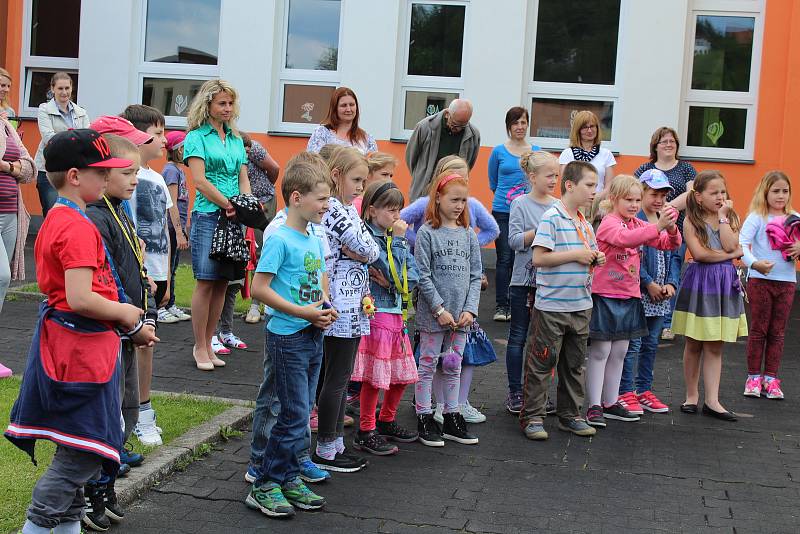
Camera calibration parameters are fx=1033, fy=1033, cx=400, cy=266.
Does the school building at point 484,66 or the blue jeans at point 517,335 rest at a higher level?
the school building at point 484,66

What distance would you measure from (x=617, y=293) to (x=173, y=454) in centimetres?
319

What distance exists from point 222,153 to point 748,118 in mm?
8793

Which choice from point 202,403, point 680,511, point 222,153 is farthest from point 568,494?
point 222,153

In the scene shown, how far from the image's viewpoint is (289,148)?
14.4 meters

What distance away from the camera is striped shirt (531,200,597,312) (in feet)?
21.5

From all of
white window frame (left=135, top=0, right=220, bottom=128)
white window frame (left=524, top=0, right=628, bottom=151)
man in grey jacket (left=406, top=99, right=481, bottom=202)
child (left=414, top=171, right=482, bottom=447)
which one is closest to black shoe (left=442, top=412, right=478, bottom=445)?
child (left=414, top=171, right=482, bottom=447)

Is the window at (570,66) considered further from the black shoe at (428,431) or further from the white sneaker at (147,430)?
the white sneaker at (147,430)

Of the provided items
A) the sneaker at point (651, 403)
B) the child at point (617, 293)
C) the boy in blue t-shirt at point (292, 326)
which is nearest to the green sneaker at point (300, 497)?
the boy in blue t-shirt at point (292, 326)

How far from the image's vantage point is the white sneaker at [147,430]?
5.66 meters

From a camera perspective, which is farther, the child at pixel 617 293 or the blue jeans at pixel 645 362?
the blue jeans at pixel 645 362

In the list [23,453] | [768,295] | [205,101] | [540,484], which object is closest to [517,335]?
[540,484]

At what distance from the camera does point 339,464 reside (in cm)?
571

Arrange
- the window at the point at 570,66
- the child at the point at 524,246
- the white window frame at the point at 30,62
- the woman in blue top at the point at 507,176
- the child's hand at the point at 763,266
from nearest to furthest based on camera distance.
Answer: the child at the point at 524,246 → the child's hand at the point at 763,266 → the woman in blue top at the point at 507,176 → the window at the point at 570,66 → the white window frame at the point at 30,62

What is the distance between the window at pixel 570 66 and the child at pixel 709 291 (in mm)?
6661
